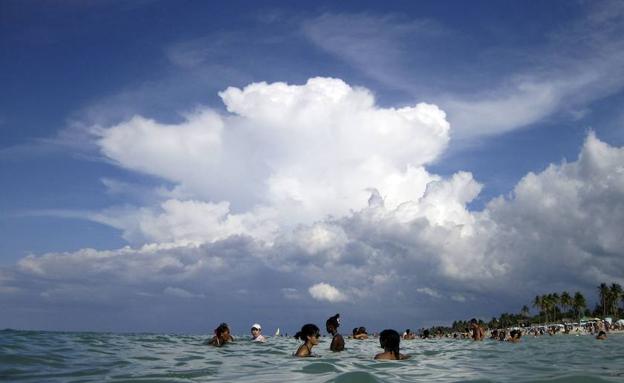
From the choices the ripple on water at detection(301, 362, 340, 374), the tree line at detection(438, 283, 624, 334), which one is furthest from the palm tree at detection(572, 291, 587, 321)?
the ripple on water at detection(301, 362, 340, 374)

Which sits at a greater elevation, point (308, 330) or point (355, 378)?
point (308, 330)

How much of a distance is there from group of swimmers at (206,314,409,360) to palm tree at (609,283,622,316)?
13893 cm

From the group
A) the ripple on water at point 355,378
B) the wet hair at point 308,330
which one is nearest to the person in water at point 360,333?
the wet hair at point 308,330

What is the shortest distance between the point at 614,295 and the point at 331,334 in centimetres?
14375

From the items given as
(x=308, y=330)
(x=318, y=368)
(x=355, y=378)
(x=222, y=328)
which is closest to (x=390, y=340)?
(x=308, y=330)

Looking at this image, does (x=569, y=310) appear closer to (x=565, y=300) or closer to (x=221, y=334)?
(x=565, y=300)

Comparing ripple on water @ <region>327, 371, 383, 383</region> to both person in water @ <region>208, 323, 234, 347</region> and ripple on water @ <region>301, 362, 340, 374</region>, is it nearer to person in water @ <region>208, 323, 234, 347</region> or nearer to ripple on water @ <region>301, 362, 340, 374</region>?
ripple on water @ <region>301, 362, 340, 374</region>

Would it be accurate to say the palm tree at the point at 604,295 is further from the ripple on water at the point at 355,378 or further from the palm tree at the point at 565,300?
the ripple on water at the point at 355,378

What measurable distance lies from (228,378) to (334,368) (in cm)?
257

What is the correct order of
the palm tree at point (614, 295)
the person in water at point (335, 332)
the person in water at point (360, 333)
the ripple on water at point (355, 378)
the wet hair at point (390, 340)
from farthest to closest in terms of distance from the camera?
the palm tree at point (614, 295), the person in water at point (360, 333), the person in water at point (335, 332), the wet hair at point (390, 340), the ripple on water at point (355, 378)

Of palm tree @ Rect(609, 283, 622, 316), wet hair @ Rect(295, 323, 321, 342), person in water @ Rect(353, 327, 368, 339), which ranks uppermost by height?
palm tree @ Rect(609, 283, 622, 316)

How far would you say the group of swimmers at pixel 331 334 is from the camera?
15186 mm

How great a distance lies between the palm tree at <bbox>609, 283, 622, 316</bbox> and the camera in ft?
445

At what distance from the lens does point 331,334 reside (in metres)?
20.3
